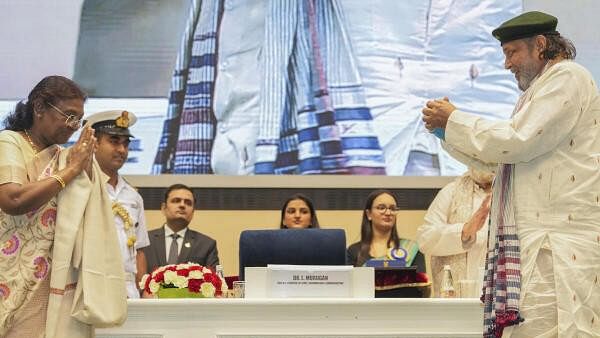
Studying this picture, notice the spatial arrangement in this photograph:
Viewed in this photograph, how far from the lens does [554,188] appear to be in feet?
8.84

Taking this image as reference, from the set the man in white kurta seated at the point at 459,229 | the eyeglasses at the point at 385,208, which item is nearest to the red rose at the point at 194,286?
the man in white kurta seated at the point at 459,229

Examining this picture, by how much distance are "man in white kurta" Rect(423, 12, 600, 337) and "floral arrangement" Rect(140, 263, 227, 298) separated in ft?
3.79

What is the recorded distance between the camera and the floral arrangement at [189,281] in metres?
3.52

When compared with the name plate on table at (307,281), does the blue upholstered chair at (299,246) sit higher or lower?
higher

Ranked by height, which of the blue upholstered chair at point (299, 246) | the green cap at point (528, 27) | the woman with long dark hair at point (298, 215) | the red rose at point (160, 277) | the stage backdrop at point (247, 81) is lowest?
the red rose at point (160, 277)

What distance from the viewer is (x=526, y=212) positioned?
8.92ft

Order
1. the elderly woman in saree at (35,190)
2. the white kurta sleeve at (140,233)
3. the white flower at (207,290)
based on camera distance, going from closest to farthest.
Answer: the elderly woman in saree at (35,190)
the white flower at (207,290)
the white kurta sleeve at (140,233)

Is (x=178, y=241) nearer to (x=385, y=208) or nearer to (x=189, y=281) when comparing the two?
(x=385, y=208)

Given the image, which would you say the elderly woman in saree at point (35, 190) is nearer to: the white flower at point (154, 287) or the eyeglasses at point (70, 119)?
the eyeglasses at point (70, 119)

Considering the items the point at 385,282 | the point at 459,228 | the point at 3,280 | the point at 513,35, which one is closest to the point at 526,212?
the point at 513,35

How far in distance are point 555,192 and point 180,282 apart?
1439 mm

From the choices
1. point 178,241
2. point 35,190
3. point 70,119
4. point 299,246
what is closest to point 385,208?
point 178,241

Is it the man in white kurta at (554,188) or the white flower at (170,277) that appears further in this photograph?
the white flower at (170,277)

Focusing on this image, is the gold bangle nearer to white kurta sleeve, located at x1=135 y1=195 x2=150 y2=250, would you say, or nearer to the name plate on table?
the name plate on table
